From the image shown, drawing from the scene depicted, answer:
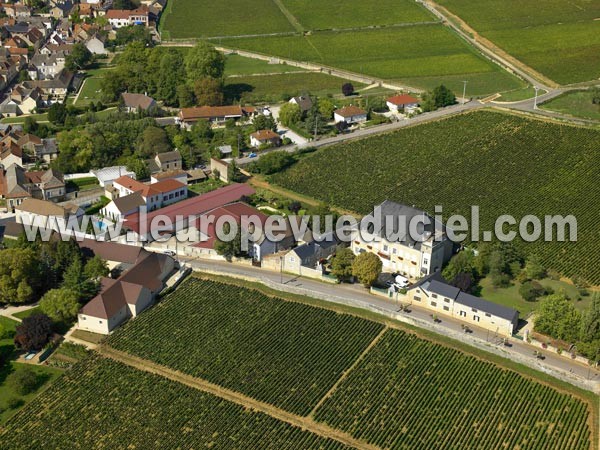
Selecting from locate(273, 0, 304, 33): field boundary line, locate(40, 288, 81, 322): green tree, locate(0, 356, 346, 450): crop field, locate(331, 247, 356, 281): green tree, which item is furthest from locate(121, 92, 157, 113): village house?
locate(0, 356, 346, 450): crop field

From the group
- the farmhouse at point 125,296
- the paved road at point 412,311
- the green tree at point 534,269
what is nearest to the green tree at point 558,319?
the paved road at point 412,311

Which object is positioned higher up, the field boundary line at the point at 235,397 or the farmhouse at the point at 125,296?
the farmhouse at the point at 125,296

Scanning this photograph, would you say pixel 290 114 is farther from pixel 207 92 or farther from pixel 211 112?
pixel 207 92

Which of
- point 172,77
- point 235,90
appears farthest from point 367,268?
point 235,90

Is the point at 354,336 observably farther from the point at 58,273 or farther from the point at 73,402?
the point at 58,273

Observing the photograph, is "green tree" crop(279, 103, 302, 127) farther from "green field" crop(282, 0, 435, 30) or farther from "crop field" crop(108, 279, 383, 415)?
"green field" crop(282, 0, 435, 30)

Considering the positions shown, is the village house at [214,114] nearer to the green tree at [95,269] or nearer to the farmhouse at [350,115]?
the farmhouse at [350,115]
